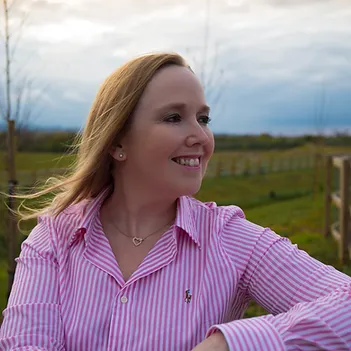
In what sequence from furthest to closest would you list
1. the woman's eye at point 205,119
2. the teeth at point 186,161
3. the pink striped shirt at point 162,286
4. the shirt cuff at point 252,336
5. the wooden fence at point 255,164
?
the wooden fence at point 255,164 → the woman's eye at point 205,119 → the teeth at point 186,161 → the pink striped shirt at point 162,286 → the shirt cuff at point 252,336

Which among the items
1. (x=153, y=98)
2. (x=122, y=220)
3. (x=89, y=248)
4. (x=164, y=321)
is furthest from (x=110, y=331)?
(x=153, y=98)

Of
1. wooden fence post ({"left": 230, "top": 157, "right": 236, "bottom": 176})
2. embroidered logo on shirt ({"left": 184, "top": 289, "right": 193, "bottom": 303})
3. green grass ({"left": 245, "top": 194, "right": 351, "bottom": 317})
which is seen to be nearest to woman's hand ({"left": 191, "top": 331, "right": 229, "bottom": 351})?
embroidered logo on shirt ({"left": 184, "top": 289, "right": 193, "bottom": 303})

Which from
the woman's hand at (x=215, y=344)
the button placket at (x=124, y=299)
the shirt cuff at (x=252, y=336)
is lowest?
the button placket at (x=124, y=299)

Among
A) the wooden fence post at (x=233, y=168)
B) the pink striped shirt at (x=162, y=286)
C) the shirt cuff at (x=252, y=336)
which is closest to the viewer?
the shirt cuff at (x=252, y=336)

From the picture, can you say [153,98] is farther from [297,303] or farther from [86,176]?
[297,303]

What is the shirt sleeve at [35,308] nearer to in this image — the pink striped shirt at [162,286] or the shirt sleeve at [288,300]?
the pink striped shirt at [162,286]

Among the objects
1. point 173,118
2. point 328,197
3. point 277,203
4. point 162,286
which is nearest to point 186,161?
point 173,118

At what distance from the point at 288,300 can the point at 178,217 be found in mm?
408

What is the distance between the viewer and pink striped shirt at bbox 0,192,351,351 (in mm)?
1403

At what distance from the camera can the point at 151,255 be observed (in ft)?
5.03

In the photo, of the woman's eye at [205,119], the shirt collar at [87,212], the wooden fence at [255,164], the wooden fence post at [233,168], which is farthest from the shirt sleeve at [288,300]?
the wooden fence post at [233,168]

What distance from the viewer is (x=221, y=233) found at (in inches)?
61.1

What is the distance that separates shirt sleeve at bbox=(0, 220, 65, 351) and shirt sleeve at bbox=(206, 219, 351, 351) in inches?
19.4

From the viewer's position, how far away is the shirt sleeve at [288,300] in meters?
1.17
